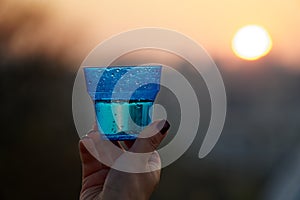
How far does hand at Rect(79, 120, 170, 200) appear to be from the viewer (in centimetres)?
136

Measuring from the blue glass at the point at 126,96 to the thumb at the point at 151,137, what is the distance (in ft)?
0.11

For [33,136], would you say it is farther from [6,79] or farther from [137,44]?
[137,44]

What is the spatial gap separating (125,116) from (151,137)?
0.07 meters

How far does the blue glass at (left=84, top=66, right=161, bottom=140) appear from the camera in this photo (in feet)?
4.58

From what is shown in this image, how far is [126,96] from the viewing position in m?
1.40

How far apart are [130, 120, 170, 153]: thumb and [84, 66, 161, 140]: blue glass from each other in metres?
0.03

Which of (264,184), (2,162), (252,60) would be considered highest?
(252,60)

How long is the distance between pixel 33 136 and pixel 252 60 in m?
2.78

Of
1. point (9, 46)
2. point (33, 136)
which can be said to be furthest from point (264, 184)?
point (9, 46)

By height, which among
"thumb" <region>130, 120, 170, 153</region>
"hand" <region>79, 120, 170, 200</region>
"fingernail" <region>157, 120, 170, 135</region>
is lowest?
"hand" <region>79, 120, 170, 200</region>

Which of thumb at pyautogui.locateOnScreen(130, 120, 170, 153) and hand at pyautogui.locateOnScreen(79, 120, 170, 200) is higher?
thumb at pyautogui.locateOnScreen(130, 120, 170, 153)

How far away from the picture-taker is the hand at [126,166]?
53.7 inches

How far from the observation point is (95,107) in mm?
1422

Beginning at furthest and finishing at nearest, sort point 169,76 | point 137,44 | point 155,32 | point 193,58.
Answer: point 193,58, point 137,44, point 155,32, point 169,76
